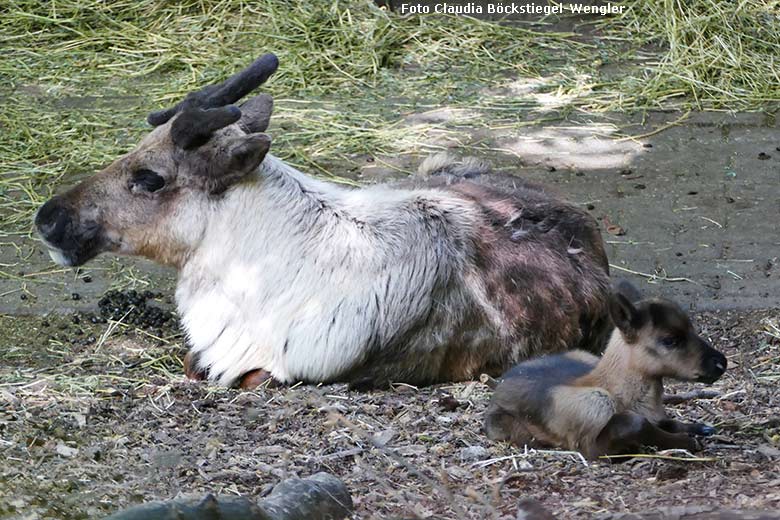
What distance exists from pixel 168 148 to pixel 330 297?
3.83 feet

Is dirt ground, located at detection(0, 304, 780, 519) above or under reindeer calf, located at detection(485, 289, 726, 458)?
under

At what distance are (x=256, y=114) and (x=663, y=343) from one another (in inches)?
106

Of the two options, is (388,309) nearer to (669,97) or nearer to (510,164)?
(510,164)

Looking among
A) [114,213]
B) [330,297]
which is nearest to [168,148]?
[114,213]

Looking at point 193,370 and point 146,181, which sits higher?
point 146,181

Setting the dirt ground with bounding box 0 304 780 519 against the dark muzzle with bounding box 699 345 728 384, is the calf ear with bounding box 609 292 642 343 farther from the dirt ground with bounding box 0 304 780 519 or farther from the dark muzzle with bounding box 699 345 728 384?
the dirt ground with bounding box 0 304 780 519

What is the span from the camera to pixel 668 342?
5578 millimetres

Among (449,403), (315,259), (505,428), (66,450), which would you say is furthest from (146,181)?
(505,428)

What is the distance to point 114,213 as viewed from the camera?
7137 millimetres

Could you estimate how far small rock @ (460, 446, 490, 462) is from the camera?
18.5 feet

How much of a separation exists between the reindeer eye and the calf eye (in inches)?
112

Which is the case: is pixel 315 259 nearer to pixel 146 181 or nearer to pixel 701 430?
pixel 146 181

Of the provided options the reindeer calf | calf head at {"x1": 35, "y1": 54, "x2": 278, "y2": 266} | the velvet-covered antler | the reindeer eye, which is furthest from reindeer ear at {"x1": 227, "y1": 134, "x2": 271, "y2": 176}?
the reindeer eye

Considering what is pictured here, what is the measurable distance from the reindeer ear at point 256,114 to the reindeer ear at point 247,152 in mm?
266
